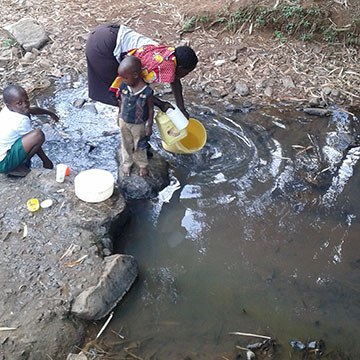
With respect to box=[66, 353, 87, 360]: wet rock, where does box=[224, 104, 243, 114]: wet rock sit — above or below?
below

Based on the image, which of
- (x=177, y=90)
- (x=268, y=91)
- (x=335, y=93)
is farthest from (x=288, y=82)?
(x=177, y=90)

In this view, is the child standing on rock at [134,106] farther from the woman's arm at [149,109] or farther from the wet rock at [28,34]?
the wet rock at [28,34]

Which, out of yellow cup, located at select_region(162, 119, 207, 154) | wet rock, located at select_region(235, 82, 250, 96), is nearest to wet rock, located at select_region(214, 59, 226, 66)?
wet rock, located at select_region(235, 82, 250, 96)

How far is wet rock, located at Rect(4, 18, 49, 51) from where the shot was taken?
6.25m

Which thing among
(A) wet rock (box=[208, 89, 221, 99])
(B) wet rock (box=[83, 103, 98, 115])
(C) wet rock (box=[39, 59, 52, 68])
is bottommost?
(A) wet rock (box=[208, 89, 221, 99])

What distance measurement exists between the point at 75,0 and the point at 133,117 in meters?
4.86

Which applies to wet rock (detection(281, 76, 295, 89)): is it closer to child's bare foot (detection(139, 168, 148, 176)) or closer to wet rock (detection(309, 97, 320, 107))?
wet rock (detection(309, 97, 320, 107))

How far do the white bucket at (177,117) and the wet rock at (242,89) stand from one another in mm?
2084

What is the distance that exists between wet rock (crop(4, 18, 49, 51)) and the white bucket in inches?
144

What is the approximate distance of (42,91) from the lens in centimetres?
559

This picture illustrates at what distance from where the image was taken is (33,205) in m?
3.46

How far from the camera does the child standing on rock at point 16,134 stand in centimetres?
362

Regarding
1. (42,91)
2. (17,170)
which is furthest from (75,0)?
(17,170)

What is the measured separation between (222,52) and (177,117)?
293 cm
